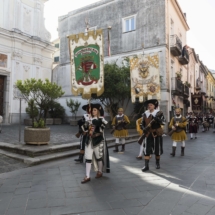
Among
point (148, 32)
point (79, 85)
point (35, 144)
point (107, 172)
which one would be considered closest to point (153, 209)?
point (107, 172)

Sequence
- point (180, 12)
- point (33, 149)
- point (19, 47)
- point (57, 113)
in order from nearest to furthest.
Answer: point (33, 149) < point (19, 47) < point (57, 113) < point (180, 12)

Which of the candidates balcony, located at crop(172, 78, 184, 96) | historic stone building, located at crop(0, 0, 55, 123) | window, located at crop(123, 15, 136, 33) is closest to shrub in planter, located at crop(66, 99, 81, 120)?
historic stone building, located at crop(0, 0, 55, 123)

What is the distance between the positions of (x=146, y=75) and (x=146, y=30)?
8692 millimetres

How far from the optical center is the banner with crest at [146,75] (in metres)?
11.6

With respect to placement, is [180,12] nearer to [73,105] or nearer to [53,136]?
[73,105]

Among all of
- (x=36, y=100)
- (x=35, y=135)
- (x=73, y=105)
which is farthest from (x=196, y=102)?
(x=35, y=135)

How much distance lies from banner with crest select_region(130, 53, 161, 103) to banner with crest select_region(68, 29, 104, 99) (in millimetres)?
5977

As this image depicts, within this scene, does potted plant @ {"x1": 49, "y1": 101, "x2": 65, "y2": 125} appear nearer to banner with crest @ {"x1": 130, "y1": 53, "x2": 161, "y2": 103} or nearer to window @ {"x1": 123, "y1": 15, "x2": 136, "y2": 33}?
window @ {"x1": 123, "y1": 15, "x2": 136, "y2": 33}

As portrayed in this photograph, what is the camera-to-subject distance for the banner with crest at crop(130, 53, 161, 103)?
11.6 meters

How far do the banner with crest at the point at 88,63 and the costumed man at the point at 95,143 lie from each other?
0.89 meters

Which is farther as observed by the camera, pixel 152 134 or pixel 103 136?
pixel 152 134

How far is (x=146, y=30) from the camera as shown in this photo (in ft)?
62.1

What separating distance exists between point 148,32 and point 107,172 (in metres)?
16.1

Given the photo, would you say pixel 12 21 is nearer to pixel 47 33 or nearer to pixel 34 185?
pixel 47 33
